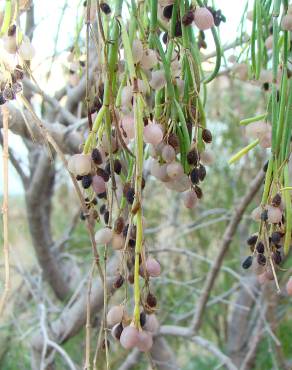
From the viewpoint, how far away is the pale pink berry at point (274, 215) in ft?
1.99

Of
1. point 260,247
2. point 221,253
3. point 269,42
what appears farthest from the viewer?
point 221,253

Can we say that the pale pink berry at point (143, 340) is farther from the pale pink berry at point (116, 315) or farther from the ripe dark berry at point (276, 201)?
the ripe dark berry at point (276, 201)

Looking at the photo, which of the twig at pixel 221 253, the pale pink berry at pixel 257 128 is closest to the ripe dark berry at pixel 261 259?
the pale pink berry at pixel 257 128

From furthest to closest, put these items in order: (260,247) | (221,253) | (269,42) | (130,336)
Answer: (221,253), (269,42), (260,247), (130,336)

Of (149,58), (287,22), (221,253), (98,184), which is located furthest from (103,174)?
(221,253)

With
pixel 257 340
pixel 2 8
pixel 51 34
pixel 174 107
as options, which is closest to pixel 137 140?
pixel 174 107

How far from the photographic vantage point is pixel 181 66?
0.62 m

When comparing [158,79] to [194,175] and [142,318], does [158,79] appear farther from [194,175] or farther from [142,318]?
[142,318]

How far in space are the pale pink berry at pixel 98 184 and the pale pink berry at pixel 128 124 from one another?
49mm

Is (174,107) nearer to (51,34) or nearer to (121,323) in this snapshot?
(121,323)

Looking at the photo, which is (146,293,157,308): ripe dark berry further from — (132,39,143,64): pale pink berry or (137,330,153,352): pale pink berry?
(132,39,143,64): pale pink berry

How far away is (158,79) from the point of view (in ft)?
1.95

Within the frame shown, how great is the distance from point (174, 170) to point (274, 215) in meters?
0.11

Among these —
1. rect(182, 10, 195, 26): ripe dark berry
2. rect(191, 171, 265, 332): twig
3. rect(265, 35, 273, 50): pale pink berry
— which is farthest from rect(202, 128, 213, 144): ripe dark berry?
rect(191, 171, 265, 332): twig
